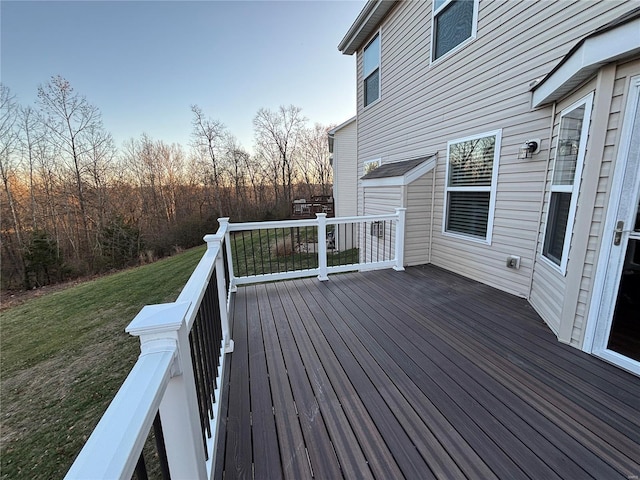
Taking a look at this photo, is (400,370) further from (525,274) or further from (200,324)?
(525,274)

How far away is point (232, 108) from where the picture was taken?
58.2 feet

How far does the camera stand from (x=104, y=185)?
14.4 m

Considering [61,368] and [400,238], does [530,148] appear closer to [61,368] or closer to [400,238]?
[400,238]

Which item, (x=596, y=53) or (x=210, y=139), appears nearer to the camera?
(x=596, y=53)

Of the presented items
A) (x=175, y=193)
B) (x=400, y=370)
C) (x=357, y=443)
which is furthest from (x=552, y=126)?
(x=175, y=193)

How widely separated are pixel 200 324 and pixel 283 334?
1403 millimetres

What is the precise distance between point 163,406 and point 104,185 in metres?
17.4


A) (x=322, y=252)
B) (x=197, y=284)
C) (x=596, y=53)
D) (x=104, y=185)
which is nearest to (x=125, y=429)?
(x=197, y=284)

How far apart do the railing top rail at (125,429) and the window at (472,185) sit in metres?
4.31

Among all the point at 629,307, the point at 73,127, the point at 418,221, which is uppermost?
the point at 73,127

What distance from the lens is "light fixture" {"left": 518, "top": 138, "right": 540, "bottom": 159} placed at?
3248 millimetres

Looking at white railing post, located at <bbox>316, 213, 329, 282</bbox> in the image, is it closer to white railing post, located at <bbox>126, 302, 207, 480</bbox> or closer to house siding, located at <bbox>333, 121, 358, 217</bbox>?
white railing post, located at <bbox>126, 302, 207, 480</bbox>

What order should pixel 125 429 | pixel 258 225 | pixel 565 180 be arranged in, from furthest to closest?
pixel 258 225
pixel 565 180
pixel 125 429

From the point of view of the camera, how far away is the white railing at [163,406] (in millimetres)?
503
